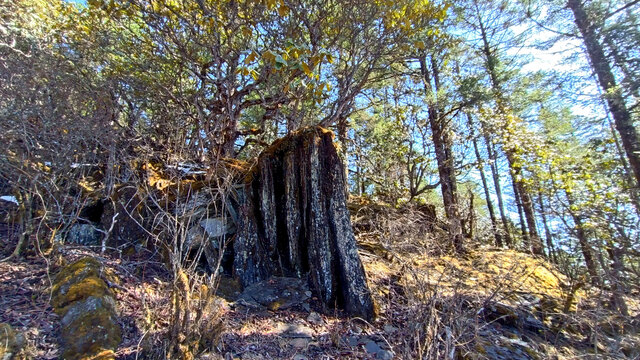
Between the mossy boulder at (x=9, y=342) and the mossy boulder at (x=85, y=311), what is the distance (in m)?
0.28

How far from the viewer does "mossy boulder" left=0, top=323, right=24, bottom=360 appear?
7.39ft

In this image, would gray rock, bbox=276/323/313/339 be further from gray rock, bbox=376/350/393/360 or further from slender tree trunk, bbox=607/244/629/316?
slender tree trunk, bbox=607/244/629/316

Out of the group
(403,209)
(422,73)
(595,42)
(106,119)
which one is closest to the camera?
(106,119)

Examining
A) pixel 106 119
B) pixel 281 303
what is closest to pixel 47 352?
pixel 281 303

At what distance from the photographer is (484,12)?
9.92m

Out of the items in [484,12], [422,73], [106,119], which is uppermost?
[484,12]

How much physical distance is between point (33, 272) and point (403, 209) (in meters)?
6.86

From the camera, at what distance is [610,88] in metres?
5.53

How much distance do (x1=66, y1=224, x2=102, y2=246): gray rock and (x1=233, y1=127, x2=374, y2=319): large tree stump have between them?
2266mm

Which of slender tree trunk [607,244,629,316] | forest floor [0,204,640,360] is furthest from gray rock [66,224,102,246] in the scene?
slender tree trunk [607,244,629,316]

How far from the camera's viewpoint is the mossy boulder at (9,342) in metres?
2.25

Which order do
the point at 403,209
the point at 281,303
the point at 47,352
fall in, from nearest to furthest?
1. the point at 47,352
2. the point at 281,303
3. the point at 403,209

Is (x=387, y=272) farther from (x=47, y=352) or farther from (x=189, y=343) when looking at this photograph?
(x=47, y=352)

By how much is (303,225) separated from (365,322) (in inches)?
63.9
